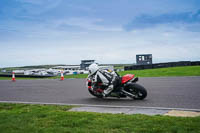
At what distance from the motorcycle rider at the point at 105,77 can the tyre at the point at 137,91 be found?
61 cm

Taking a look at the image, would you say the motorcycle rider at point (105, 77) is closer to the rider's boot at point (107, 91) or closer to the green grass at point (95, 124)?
the rider's boot at point (107, 91)

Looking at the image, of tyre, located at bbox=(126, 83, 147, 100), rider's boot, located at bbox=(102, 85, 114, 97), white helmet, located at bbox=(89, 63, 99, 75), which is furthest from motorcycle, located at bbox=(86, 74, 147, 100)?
white helmet, located at bbox=(89, 63, 99, 75)

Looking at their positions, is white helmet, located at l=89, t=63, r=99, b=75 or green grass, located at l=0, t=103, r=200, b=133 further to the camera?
white helmet, located at l=89, t=63, r=99, b=75

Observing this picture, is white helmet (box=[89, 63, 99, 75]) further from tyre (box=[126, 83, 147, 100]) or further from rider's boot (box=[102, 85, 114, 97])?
tyre (box=[126, 83, 147, 100])

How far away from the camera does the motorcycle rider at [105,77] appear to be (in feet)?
30.4

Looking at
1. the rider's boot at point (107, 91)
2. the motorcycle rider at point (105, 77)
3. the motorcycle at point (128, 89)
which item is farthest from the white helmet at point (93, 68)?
the rider's boot at point (107, 91)

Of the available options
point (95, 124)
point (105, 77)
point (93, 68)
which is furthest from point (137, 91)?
point (95, 124)

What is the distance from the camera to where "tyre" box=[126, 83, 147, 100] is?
889cm

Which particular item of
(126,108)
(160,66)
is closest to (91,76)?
(126,108)

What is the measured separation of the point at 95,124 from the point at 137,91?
392 cm

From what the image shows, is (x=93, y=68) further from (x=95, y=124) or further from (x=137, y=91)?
(x=95, y=124)

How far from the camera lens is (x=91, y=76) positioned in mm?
9789

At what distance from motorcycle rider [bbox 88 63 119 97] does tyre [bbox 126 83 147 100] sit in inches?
24.1

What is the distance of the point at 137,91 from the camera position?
9.00 metres
